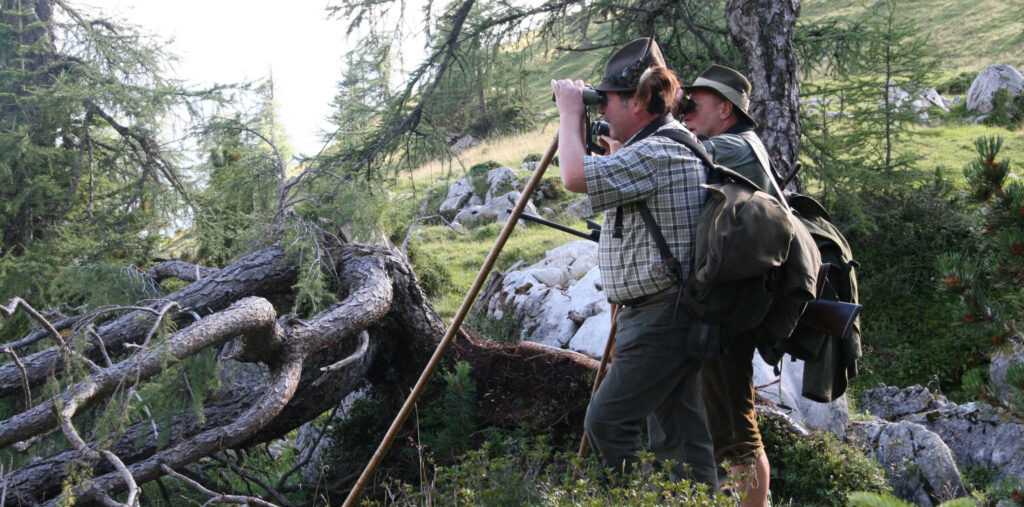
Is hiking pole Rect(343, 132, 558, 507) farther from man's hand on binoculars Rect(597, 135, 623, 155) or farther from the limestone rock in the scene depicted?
the limestone rock

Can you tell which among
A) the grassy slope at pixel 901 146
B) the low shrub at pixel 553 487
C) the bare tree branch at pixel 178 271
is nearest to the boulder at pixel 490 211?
the grassy slope at pixel 901 146

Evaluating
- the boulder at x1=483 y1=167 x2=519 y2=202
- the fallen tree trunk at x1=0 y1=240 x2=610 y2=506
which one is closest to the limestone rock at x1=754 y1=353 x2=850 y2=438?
the fallen tree trunk at x1=0 y1=240 x2=610 y2=506

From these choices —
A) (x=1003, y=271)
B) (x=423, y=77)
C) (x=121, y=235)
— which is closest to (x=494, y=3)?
(x=423, y=77)

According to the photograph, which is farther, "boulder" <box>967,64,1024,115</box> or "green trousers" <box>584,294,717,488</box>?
→ "boulder" <box>967,64,1024,115</box>

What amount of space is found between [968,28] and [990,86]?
52.2 feet

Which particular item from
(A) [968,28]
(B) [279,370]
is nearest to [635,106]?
(B) [279,370]

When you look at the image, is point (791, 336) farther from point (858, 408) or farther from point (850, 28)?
point (850, 28)

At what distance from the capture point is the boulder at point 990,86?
16594mm

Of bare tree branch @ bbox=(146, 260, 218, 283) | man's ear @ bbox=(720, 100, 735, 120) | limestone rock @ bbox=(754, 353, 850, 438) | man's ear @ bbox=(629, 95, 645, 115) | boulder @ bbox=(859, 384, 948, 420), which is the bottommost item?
boulder @ bbox=(859, 384, 948, 420)

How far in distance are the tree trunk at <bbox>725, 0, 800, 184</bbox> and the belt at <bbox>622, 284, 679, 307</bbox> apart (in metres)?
4.59

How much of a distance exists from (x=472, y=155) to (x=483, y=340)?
50.0 ft

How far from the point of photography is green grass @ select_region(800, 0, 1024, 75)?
24.2 metres

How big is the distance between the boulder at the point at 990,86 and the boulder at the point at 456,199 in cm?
1257

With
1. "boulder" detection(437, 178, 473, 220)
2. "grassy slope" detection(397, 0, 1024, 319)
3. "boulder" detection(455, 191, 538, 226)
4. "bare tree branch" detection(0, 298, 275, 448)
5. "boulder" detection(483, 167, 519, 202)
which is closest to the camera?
"bare tree branch" detection(0, 298, 275, 448)
